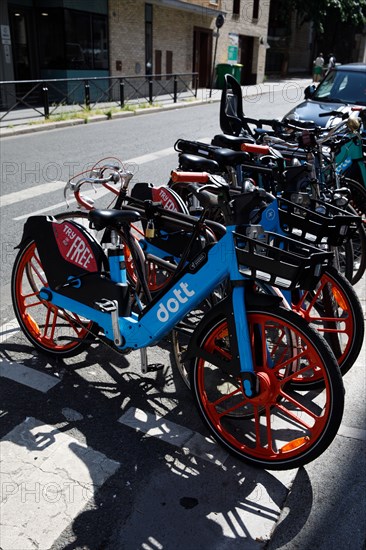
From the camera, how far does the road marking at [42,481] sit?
2.20m

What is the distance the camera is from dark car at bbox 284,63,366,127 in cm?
803

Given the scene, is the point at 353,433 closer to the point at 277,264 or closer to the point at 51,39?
the point at 277,264

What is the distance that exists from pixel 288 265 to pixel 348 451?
3.72 feet

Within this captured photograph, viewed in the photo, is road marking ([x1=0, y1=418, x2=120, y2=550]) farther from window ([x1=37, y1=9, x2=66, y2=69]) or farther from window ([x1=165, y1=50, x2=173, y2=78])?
window ([x1=165, y1=50, x2=173, y2=78])

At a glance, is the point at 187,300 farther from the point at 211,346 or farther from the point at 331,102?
the point at 331,102

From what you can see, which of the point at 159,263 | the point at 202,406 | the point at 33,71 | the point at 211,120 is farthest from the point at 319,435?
the point at 33,71

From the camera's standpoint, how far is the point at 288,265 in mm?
2281

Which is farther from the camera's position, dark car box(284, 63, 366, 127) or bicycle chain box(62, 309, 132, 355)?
dark car box(284, 63, 366, 127)

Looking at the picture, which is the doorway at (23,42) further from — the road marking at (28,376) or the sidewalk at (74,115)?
the road marking at (28,376)

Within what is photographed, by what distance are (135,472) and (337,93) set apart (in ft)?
26.2

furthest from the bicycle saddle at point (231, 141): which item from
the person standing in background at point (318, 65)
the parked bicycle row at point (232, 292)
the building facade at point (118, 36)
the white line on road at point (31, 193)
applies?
the building facade at point (118, 36)

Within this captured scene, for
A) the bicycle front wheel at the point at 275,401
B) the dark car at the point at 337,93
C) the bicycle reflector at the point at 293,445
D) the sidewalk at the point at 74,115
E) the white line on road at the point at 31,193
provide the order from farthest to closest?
the sidewalk at the point at 74,115, the dark car at the point at 337,93, the white line on road at the point at 31,193, the bicycle reflector at the point at 293,445, the bicycle front wheel at the point at 275,401

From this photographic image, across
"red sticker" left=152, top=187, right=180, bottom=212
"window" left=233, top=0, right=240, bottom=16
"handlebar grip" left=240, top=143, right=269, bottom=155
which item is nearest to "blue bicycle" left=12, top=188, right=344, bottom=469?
"red sticker" left=152, top=187, right=180, bottom=212

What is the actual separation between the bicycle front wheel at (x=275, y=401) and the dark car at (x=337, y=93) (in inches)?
233
